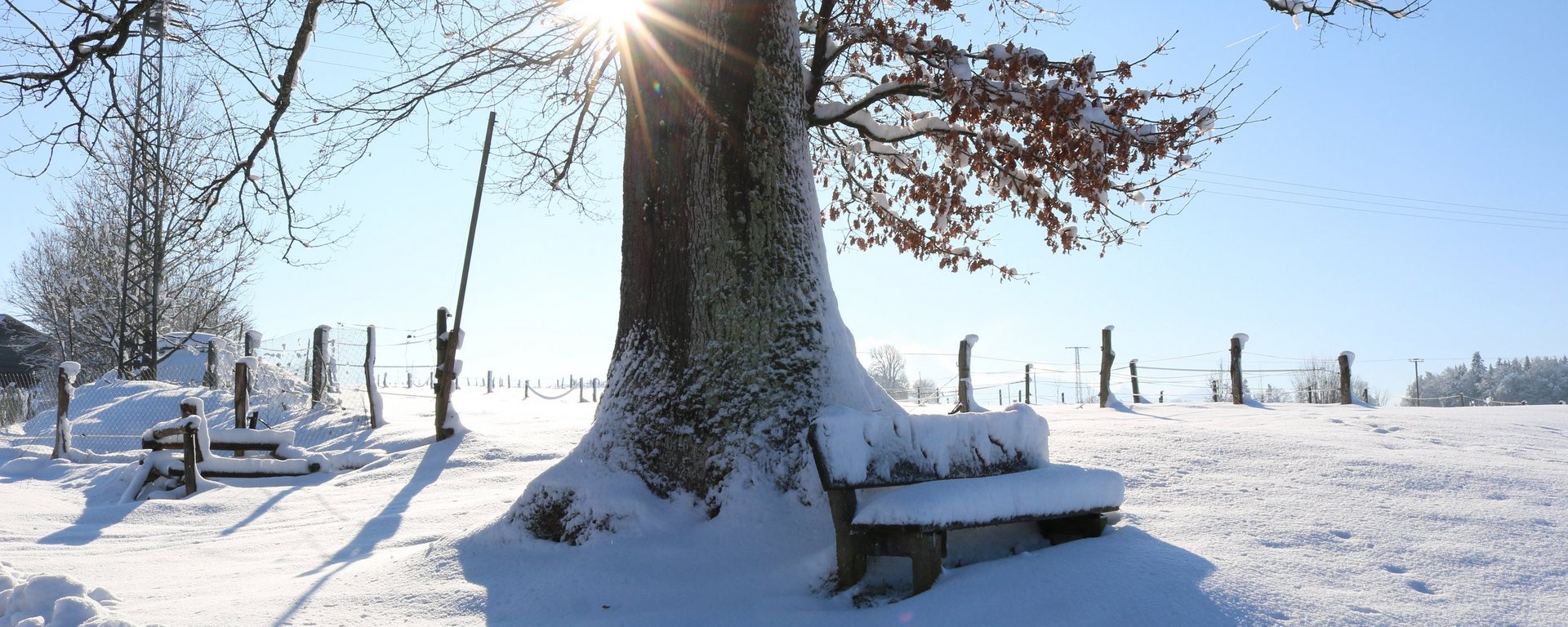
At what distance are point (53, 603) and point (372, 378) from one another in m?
10.6

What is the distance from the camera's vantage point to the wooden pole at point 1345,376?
16.5m

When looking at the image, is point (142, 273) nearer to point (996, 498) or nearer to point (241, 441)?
point (241, 441)

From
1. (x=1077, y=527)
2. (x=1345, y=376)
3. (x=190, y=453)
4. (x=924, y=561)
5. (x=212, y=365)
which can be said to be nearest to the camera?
(x=924, y=561)

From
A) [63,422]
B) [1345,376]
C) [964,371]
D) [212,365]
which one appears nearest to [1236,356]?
[1345,376]

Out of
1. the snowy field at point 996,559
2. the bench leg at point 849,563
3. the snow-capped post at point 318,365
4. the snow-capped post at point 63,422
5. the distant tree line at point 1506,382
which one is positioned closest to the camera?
the snowy field at point 996,559

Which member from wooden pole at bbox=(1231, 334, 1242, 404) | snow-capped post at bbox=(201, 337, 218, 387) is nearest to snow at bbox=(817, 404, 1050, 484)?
wooden pole at bbox=(1231, 334, 1242, 404)

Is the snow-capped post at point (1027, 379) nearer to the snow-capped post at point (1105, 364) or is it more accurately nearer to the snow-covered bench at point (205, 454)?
the snow-capped post at point (1105, 364)

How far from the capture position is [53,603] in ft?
13.2

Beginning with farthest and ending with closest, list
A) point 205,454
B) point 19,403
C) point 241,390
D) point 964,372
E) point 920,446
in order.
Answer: point 19,403, point 964,372, point 241,390, point 205,454, point 920,446

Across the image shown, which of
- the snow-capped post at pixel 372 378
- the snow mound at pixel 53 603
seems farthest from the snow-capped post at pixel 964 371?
the snow mound at pixel 53 603

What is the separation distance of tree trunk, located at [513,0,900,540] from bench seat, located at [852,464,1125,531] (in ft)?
2.87

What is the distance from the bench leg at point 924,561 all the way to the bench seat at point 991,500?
0.07m

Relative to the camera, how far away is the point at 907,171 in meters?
7.89

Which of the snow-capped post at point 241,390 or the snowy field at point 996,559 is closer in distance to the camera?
the snowy field at point 996,559
